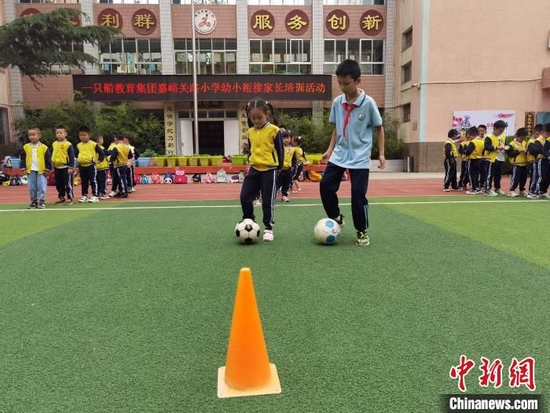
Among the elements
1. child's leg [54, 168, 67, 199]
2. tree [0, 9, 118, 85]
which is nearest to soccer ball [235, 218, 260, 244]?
child's leg [54, 168, 67, 199]

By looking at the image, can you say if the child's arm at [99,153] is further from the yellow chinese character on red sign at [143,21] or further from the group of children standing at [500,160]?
the yellow chinese character on red sign at [143,21]

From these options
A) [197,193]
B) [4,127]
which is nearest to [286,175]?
[197,193]

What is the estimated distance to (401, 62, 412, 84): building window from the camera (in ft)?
74.8

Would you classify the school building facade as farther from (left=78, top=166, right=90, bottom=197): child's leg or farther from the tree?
(left=78, top=166, right=90, bottom=197): child's leg

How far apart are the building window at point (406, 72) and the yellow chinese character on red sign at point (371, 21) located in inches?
113

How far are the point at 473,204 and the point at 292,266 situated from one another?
6022 mm

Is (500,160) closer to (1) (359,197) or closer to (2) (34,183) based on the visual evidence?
(1) (359,197)

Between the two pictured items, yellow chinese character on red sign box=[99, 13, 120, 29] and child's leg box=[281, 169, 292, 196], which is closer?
child's leg box=[281, 169, 292, 196]

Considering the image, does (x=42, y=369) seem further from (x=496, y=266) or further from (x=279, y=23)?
(x=279, y=23)

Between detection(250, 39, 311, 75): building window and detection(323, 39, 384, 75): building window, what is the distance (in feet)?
3.77

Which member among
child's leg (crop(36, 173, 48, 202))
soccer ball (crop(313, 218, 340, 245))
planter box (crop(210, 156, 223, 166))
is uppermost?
planter box (crop(210, 156, 223, 166))

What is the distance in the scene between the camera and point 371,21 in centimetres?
2428

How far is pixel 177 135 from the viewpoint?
24.0m

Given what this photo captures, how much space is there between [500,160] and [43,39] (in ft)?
52.0
